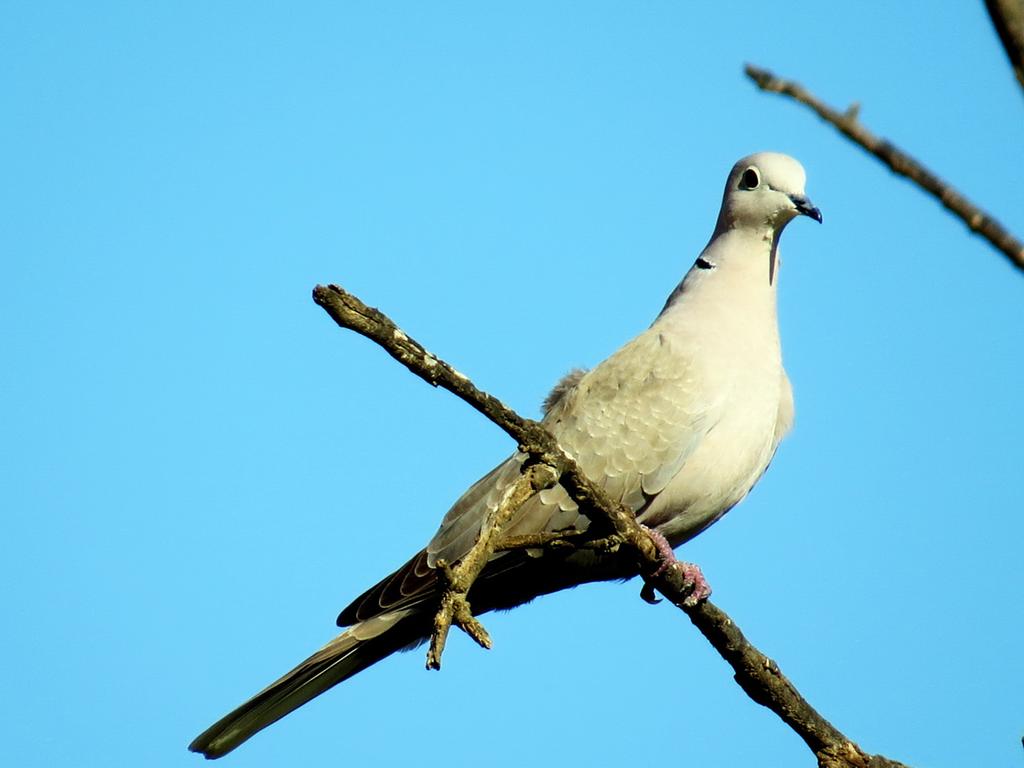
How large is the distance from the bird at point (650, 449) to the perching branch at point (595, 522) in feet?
2.60

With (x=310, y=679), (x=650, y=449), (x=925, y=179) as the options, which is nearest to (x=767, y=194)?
(x=650, y=449)

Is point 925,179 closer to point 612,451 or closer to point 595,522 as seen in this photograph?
point 595,522

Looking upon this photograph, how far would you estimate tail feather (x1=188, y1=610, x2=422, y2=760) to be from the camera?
5.06 metres

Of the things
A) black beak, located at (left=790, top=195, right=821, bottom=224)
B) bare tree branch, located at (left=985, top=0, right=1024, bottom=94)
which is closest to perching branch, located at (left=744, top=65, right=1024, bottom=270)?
bare tree branch, located at (left=985, top=0, right=1024, bottom=94)

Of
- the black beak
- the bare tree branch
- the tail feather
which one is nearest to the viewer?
the bare tree branch

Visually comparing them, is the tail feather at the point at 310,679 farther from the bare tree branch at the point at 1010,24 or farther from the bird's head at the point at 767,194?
the bare tree branch at the point at 1010,24

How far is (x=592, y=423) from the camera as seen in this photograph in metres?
5.50

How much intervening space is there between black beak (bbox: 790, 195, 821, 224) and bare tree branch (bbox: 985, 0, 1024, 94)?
14.3 feet

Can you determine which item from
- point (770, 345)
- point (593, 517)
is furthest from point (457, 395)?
point (770, 345)

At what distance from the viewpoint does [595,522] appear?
3.77m

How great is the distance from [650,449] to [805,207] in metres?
1.27

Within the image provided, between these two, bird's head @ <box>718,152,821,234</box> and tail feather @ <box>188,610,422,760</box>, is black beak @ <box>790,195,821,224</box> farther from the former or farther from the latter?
tail feather @ <box>188,610,422,760</box>

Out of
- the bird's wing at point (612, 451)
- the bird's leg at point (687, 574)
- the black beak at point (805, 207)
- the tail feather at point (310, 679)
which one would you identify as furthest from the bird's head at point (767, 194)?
the tail feather at point (310, 679)

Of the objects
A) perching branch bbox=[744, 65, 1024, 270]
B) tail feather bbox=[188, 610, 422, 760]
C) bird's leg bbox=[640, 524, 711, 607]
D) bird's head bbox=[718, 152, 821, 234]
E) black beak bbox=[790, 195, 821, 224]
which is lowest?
perching branch bbox=[744, 65, 1024, 270]
